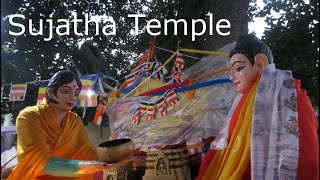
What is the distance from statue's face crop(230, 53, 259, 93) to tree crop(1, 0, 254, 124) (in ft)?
7.30

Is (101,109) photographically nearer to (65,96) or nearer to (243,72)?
(65,96)

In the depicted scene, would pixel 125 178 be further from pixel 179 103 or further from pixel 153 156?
pixel 179 103

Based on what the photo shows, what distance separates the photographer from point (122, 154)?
114 inches

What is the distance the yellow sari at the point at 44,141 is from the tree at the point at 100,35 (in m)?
2.18

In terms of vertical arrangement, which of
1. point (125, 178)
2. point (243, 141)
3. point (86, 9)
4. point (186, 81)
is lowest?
point (125, 178)

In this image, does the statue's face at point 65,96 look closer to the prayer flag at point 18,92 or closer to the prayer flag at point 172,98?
the prayer flag at point 172,98

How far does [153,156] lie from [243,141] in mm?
1129

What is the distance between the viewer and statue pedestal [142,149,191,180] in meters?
2.99

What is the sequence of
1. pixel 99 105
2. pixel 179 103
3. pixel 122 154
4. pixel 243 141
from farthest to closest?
pixel 99 105 → pixel 179 103 → pixel 122 154 → pixel 243 141

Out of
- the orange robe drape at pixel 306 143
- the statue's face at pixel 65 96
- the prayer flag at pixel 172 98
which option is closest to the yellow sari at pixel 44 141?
the statue's face at pixel 65 96

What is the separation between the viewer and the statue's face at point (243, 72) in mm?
2402

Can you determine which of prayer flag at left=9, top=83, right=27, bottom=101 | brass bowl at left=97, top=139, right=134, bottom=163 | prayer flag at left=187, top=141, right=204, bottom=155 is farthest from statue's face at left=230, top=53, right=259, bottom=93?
prayer flag at left=9, top=83, right=27, bottom=101

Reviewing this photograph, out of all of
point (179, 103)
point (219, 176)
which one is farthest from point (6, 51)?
point (219, 176)

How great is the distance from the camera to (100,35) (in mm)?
7684
